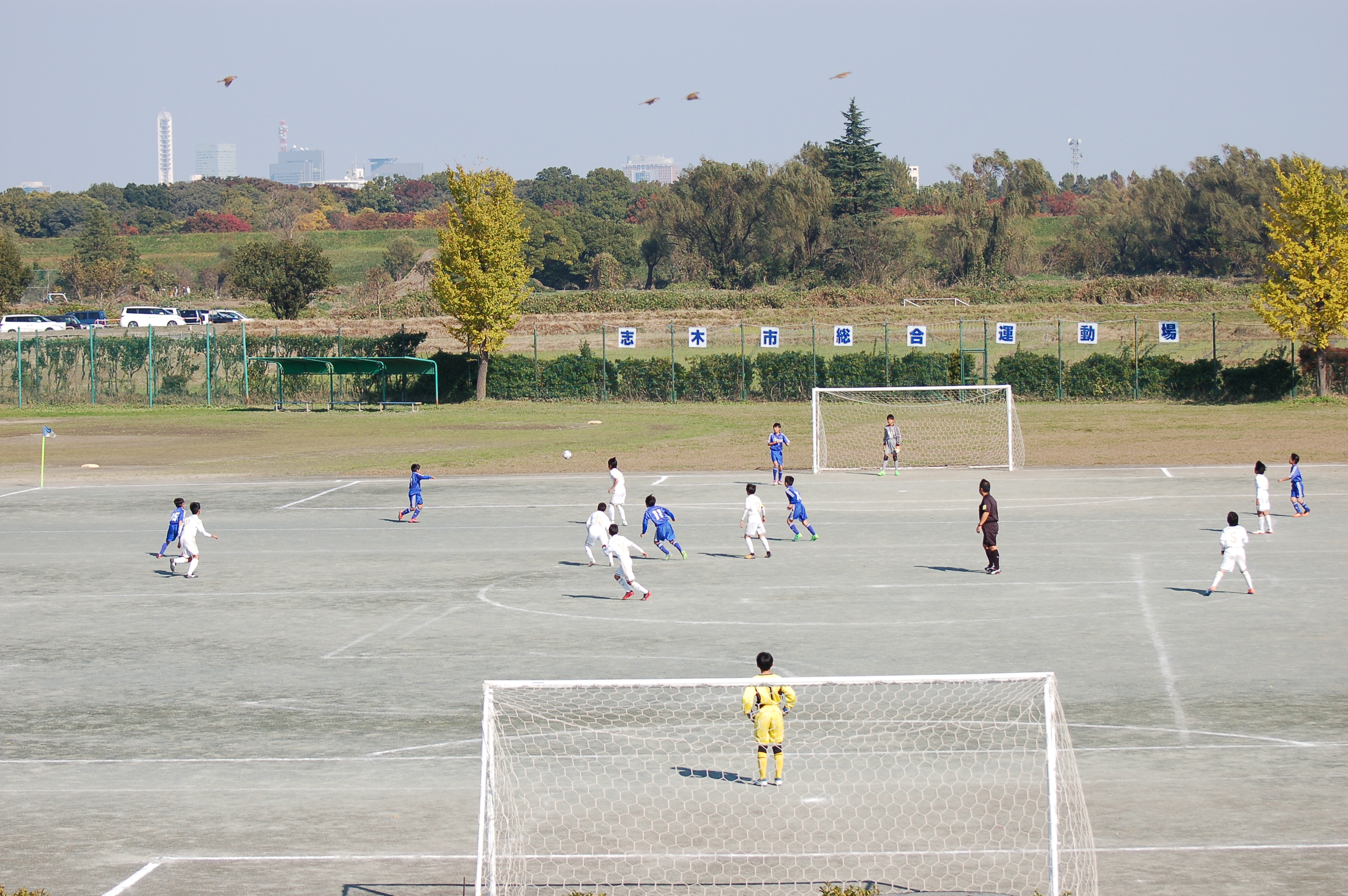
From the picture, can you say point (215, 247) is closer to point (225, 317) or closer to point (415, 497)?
point (225, 317)

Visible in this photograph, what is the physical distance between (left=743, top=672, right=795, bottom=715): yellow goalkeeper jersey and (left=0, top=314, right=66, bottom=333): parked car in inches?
2876

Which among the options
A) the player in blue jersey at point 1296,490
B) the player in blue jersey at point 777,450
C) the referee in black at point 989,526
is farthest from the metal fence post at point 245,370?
the player in blue jersey at point 1296,490

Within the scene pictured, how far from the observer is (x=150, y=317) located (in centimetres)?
8406

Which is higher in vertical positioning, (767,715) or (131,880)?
(767,715)

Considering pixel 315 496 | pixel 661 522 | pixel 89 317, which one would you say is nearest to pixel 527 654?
pixel 661 522

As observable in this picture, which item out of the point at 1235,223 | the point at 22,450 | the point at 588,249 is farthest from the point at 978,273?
the point at 22,450

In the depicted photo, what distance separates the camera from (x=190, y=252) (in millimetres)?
136250

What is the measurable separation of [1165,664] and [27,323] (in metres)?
80.0

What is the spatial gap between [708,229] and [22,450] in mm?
68795

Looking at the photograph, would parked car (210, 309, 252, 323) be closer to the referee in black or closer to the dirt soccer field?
the dirt soccer field

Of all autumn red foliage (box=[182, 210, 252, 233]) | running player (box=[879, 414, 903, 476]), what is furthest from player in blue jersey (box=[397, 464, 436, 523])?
autumn red foliage (box=[182, 210, 252, 233])

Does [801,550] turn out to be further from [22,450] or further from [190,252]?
[190,252]

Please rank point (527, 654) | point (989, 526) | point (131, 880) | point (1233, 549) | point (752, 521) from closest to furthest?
point (131, 880)
point (527, 654)
point (1233, 549)
point (989, 526)
point (752, 521)

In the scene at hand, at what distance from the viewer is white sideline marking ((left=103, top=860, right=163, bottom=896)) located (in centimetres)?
989
